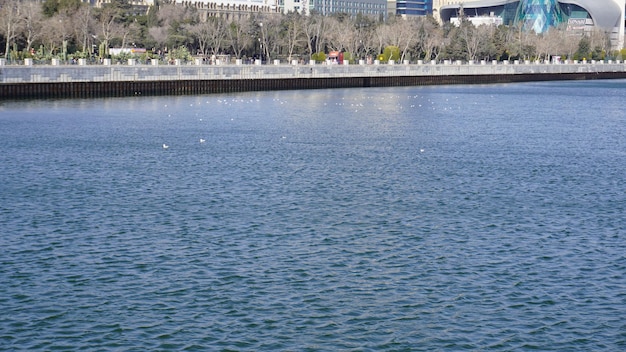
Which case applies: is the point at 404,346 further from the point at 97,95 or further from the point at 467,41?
the point at 467,41

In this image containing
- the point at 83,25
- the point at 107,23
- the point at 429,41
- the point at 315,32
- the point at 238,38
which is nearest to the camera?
the point at 83,25

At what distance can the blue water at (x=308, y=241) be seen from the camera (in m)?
17.4

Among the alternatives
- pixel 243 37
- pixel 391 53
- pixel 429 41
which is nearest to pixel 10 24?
pixel 243 37

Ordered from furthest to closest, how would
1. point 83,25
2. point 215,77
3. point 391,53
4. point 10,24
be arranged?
point 391,53
point 83,25
point 10,24
point 215,77

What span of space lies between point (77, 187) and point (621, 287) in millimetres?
17754

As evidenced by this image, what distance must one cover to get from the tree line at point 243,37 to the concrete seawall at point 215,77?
34.8 feet

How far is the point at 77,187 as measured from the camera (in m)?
31.0

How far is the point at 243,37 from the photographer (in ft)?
387

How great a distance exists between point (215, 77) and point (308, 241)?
59.1 m

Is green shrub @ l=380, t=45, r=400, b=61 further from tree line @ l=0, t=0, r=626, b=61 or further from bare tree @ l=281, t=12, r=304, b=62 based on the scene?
bare tree @ l=281, t=12, r=304, b=62

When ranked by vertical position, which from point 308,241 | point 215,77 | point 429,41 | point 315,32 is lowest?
point 308,241

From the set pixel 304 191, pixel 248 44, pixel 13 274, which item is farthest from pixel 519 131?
pixel 248 44

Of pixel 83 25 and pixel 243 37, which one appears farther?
pixel 243 37

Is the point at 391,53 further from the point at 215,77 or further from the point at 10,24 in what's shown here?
the point at 10,24
